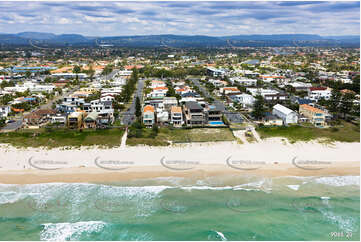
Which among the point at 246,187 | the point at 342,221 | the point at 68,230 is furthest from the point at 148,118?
the point at 342,221

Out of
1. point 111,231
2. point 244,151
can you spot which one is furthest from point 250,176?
point 111,231

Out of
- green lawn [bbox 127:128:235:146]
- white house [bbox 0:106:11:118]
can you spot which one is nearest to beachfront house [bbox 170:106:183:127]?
green lawn [bbox 127:128:235:146]

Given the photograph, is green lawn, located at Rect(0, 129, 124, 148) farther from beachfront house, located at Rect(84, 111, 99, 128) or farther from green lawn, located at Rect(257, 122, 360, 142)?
green lawn, located at Rect(257, 122, 360, 142)

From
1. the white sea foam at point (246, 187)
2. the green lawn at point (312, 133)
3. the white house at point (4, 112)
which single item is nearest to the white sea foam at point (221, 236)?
the white sea foam at point (246, 187)

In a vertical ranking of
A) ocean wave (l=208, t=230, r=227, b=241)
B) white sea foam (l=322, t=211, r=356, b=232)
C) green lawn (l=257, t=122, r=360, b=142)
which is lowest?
ocean wave (l=208, t=230, r=227, b=241)

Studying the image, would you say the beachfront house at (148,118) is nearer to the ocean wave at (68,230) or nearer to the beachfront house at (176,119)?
the beachfront house at (176,119)

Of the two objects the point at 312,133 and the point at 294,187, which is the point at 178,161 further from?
the point at 312,133

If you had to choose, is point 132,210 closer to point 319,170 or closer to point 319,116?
point 319,170
